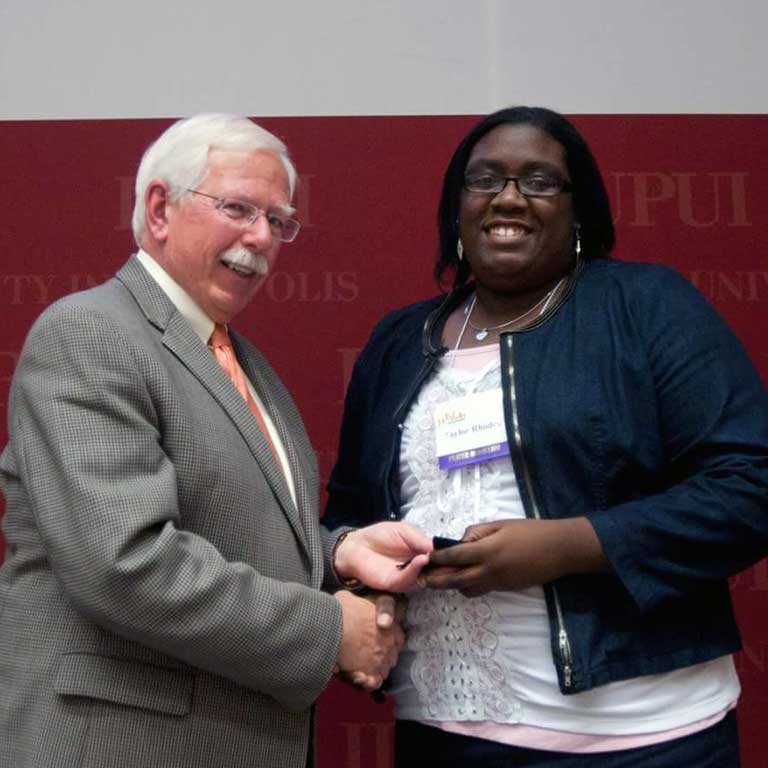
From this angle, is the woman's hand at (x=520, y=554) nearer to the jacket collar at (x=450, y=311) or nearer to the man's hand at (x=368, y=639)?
the man's hand at (x=368, y=639)

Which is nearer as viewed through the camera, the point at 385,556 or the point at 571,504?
the point at 571,504

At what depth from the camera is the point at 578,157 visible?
6.45ft

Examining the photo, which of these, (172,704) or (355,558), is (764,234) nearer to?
(355,558)

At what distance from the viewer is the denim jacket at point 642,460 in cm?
167

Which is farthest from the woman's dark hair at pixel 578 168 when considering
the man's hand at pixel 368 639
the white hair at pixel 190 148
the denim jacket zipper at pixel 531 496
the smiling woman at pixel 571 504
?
the man's hand at pixel 368 639

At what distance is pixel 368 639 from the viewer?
1.76 m

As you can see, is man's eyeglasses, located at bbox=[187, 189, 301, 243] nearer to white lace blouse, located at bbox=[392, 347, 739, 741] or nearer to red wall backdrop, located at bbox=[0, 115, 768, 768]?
white lace blouse, located at bbox=[392, 347, 739, 741]

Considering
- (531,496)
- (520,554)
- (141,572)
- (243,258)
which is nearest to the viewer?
(141,572)

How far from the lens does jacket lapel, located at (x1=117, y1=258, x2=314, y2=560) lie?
1.71 m

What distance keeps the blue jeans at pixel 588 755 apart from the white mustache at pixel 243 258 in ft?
2.63

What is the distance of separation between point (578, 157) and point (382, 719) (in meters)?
1.39

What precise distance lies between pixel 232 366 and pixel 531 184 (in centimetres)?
59


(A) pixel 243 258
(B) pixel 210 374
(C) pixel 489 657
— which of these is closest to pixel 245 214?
(A) pixel 243 258

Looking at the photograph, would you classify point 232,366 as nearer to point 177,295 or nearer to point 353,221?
point 177,295
